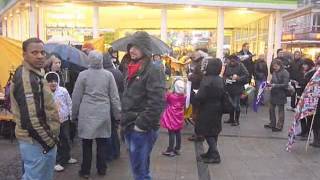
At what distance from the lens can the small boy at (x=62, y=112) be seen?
5.93m

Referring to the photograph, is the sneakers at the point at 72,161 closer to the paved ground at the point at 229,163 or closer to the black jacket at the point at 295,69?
the paved ground at the point at 229,163

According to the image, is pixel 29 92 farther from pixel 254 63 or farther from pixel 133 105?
pixel 254 63

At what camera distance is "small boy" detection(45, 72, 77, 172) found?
5930 mm

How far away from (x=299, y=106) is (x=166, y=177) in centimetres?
308


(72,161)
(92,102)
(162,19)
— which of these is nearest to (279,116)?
(72,161)

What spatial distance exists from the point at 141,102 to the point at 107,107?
4.70ft

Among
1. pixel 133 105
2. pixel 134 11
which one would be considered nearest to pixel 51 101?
pixel 133 105

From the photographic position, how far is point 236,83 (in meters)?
10.2

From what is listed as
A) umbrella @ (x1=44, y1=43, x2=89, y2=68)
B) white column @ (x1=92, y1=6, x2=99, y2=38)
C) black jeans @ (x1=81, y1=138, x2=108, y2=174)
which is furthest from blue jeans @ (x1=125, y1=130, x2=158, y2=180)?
white column @ (x1=92, y1=6, x2=99, y2=38)

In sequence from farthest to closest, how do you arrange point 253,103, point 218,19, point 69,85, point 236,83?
point 218,19, point 253,103, point 236,83, point 69,85

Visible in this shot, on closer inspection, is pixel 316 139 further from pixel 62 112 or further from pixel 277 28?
pixel 277 28

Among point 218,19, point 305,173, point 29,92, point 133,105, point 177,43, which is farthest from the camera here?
point 177,43

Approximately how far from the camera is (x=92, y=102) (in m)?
5.61

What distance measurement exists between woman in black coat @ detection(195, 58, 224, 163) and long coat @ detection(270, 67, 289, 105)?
2950mm
